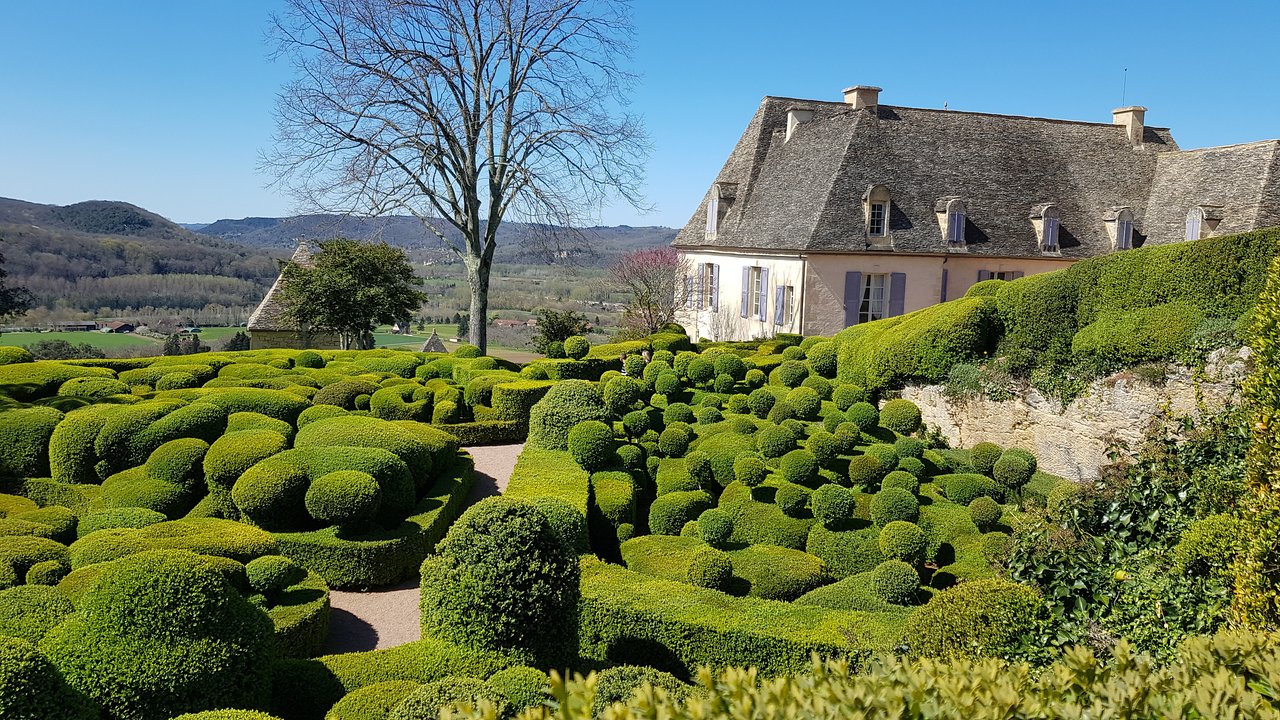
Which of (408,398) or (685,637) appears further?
(408,398)

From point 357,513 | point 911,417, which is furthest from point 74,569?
point 911,417

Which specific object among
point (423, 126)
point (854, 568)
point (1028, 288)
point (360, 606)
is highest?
point (423, 126)

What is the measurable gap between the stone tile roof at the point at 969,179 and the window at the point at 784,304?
1368 mm

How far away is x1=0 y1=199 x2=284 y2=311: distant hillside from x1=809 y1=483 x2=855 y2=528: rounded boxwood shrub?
61.2 meters

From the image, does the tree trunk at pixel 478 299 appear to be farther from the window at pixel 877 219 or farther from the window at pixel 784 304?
the window at pixel 877 219

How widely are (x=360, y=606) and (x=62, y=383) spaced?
31.3ft

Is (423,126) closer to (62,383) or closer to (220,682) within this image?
(62,383)

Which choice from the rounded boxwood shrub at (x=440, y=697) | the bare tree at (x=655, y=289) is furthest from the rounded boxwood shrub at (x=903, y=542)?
the bare tree at (x=655, y=289)

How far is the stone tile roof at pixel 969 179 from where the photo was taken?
26203 mm

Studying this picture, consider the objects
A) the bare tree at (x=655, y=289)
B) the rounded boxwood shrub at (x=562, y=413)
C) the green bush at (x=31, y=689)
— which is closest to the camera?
the green bush at (x=31, y=689)

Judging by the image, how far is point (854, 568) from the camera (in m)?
9.88

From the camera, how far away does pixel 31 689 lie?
491 centimetres

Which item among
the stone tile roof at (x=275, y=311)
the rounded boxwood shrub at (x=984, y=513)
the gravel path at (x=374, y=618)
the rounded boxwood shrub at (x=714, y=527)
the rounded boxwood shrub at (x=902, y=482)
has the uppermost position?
the stone tile roof at (x=275, y=311)

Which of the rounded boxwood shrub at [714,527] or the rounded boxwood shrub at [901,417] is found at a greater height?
the rounded boxwood shrub at [901,417]
